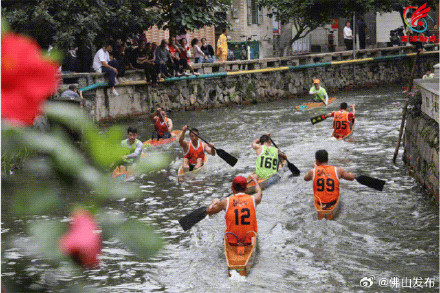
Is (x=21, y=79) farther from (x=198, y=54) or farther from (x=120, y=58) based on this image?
(x=198, y=54)

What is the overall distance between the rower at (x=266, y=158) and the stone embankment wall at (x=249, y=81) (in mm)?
8618

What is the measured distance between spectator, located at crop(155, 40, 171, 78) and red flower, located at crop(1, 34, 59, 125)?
2520 centimetres

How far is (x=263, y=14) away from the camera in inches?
1804

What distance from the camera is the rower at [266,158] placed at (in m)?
15.4

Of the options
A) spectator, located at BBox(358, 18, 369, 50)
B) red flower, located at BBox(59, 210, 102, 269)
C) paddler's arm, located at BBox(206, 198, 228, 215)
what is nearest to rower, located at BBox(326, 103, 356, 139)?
paddler's arm, located at BBox(206, 198, 228, 215)

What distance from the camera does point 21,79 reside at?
1.02 metres

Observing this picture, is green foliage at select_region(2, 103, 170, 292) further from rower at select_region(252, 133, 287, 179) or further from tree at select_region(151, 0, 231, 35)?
tree at select_region(151, 0, 231, 35)

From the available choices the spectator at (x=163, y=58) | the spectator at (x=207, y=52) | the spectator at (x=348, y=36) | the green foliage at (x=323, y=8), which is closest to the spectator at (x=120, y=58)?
the spectator at (x=163, y=58)

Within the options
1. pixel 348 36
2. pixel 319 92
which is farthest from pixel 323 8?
pixel 319 92

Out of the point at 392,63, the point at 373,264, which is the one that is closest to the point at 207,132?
the point at 373,264

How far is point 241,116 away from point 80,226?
28.0m

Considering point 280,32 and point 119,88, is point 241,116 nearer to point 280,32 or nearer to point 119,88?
point 119,88

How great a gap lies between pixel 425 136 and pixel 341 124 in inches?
300

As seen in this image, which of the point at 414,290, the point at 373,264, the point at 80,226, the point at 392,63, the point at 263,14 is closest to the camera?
the point at 80,226
